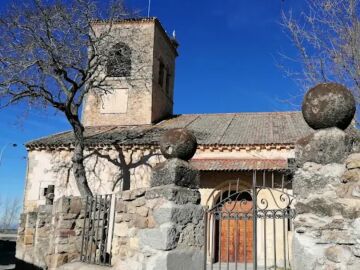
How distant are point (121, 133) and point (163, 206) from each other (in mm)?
15322

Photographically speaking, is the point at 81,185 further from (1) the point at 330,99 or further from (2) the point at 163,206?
(1) the point at 330,99

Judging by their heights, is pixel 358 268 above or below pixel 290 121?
below

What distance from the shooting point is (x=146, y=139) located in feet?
60.6

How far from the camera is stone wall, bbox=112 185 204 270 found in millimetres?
5016

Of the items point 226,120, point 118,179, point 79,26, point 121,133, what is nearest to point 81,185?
point 118,179

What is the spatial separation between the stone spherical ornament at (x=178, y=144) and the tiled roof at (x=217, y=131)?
11.7 metres

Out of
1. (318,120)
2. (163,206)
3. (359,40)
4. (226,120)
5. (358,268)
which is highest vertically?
(226,120)

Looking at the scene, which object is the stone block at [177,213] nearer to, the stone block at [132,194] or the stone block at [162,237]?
the stone block at [162,237]

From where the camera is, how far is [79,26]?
1608 centimetres

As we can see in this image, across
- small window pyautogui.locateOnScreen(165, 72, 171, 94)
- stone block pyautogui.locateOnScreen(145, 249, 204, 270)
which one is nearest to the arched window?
small window pyautogui.locateOnScreen(165, 72, 171, 94)

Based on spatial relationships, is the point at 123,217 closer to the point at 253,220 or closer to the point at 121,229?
the point at 121,229

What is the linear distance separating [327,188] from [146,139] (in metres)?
15.0

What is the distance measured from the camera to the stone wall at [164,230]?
5.02 metres

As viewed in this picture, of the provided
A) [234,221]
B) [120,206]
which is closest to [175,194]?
[120,206]
